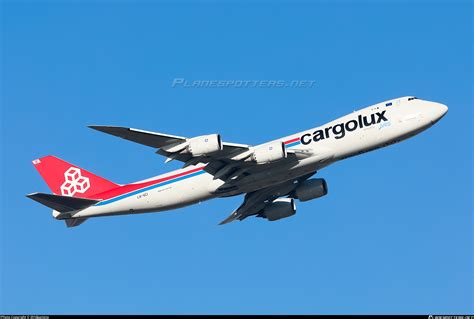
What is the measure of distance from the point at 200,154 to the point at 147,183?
7324mm

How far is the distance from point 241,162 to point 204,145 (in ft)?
10.1

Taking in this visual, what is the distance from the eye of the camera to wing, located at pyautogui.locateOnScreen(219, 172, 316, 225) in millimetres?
58531

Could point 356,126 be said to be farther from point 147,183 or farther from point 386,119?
point 147,183

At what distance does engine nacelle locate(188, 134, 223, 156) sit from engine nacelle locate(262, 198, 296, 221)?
35.7ft

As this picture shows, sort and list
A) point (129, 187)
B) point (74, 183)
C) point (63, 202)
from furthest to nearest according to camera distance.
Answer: point (74, 183)
point (129, 187)
point (63, 202)

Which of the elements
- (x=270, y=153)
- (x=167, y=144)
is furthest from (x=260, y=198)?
(x=167, y=144)

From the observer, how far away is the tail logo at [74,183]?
5906cm

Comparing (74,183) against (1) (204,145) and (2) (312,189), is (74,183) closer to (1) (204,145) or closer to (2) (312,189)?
(1) (204,145)

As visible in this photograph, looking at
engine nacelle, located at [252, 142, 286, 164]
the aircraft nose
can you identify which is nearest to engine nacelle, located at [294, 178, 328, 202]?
engine nacelle, located at [252, 142, 286, 164]

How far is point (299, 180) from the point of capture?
58.2 m

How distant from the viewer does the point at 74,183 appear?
2347 inches

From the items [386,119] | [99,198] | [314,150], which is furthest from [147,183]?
[386,119]

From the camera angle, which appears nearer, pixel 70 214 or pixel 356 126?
pixel 356 126

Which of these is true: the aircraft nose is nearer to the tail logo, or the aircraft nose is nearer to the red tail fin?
the red tail fin
